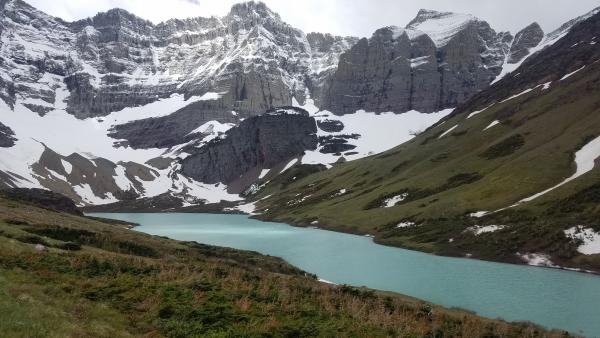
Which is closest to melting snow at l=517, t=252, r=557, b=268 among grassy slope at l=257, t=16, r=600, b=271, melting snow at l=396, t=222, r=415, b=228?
grassy slope at l=257, t=16, r=600, b=271

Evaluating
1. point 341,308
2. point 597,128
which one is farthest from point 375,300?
point 597,128

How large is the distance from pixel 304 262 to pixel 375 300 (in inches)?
2063

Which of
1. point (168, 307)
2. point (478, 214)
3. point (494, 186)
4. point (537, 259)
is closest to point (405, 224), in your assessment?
A: point (478, 214)

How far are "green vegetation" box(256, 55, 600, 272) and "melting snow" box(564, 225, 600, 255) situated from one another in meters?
1.07

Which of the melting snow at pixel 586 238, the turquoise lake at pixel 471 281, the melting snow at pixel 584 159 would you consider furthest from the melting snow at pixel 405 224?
the melting snow at pixel 586 238

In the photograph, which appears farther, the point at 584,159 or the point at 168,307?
the point at 584,159

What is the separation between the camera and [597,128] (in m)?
110

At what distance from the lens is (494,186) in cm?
10775

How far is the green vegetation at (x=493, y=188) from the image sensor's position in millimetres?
77188

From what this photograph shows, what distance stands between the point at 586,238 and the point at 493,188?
39773mm

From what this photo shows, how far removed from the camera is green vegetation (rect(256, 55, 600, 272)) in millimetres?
77188

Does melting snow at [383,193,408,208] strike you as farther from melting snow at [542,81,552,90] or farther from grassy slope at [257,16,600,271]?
melting snow at [542,81,552,90]

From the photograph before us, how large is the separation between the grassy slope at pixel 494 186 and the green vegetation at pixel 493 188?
0.89ft

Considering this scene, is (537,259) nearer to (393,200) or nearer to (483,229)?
(483,229)
